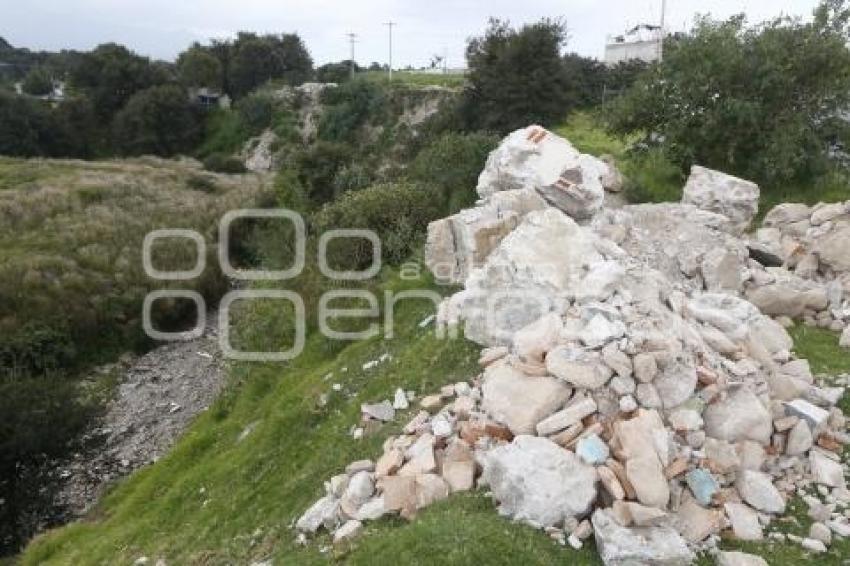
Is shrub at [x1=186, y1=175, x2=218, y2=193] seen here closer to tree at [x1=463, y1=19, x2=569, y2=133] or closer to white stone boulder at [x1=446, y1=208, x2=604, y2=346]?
tree at [x1=463, y1=19, x2=569, y2=133]

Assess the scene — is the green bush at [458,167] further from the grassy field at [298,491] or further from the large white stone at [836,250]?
the large white stone at [836,250]

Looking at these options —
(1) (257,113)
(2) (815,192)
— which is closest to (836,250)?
(2) (815,192)

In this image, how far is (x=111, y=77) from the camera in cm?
9225

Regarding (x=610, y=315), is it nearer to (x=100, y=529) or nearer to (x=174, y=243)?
(x=100, y=529)

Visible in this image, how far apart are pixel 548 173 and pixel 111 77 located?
88.5 meters

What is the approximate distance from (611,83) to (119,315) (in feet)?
142

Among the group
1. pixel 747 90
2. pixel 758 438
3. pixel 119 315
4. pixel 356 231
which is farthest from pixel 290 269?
pixel 758 438

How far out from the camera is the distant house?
227ft

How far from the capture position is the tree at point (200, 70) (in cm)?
9875

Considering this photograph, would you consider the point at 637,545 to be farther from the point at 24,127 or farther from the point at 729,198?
the point at 24,127

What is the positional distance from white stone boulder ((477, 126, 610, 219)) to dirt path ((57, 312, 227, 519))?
16.6 metres

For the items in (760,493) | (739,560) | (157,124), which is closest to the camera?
(739,560)

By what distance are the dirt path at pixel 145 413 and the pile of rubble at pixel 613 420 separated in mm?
16286

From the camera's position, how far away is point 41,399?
2888 centimetres
